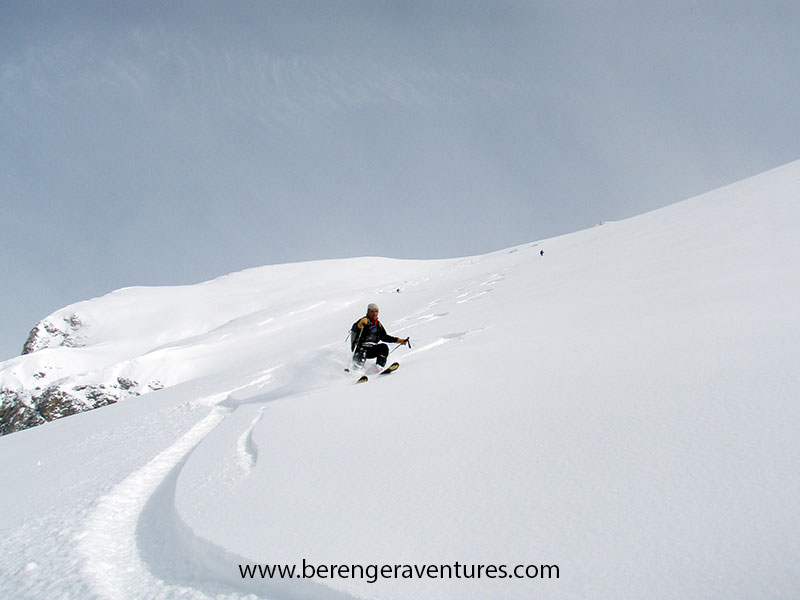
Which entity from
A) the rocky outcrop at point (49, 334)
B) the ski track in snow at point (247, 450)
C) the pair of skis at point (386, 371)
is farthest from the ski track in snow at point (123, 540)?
the rocky outcrop at point (49, 334)

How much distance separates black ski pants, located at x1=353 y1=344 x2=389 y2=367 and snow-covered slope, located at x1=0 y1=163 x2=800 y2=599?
49 cm

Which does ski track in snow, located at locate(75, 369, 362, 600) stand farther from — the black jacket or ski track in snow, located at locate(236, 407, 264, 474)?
the black jacket

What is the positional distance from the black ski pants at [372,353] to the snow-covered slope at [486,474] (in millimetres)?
485

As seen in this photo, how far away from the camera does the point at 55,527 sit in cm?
320

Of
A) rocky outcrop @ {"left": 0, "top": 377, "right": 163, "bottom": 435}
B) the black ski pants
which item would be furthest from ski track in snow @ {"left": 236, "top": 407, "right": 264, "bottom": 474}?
rocky outcrop @ {"left": 0, "top": 377, "right": 163, "bottom": 435}

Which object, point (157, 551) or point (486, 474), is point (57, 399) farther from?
Answer: point (486, 474)

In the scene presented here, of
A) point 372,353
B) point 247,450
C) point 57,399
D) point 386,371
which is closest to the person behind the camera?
point 247,450

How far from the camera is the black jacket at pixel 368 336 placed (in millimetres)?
6746

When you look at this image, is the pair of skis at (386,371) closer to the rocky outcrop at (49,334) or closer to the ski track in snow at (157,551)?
the ski track in snow at (157,551)

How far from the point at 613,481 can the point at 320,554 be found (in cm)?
141

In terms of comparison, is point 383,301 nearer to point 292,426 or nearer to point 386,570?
point 292,426

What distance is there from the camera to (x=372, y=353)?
6.73 metres

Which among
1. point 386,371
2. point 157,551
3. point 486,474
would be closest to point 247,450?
point 157,551

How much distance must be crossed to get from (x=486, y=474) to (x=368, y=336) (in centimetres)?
428
